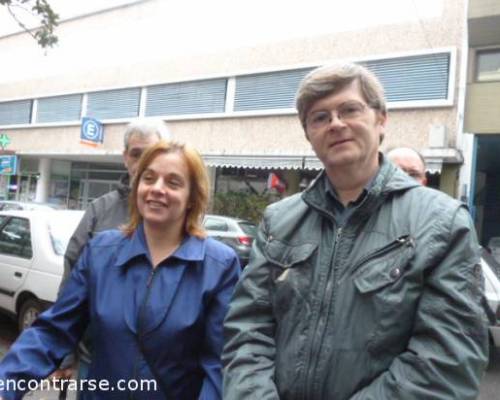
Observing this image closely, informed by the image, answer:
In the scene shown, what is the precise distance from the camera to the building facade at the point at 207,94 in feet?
40.0

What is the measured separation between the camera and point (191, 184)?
2201 mm

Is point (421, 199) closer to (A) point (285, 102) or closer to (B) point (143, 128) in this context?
(B) point (143, 128)

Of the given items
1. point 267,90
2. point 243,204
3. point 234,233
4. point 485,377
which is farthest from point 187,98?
point 485,377

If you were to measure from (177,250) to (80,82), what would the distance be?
20.8 m

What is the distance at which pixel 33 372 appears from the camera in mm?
1840

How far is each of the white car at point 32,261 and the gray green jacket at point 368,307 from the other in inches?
146

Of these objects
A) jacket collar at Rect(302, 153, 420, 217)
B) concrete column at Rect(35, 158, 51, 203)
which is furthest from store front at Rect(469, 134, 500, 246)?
concrete column at Rect(35, 158, 51, 203)

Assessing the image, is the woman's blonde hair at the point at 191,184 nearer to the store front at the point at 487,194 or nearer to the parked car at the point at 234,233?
the parked car at the point at 234,233

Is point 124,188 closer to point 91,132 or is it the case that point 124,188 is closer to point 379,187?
point 379,187

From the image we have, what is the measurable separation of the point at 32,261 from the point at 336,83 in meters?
4.52

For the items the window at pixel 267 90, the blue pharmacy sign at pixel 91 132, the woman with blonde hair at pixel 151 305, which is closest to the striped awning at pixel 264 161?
the window at pixel 267 90

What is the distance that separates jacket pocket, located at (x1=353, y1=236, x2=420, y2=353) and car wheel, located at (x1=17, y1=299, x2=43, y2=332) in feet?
14.5

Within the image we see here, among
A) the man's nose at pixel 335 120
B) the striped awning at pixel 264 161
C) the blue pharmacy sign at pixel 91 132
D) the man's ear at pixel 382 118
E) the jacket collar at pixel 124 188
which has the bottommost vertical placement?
the jacket collar at pixel 124 188

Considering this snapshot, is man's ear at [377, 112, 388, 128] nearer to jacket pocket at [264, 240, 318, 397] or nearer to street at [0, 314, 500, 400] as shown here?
jacket pocket at [264, 240, 318, 397]
